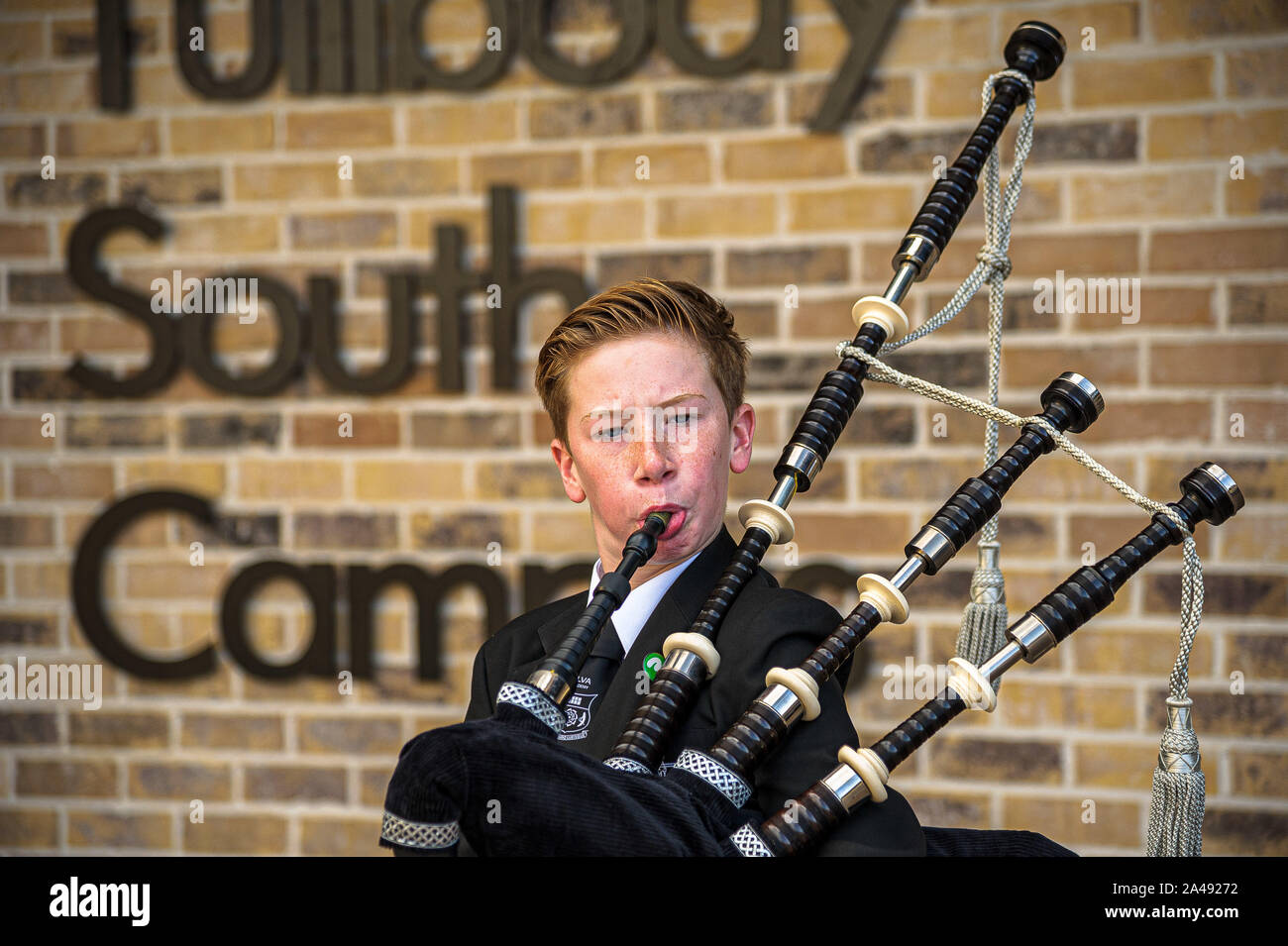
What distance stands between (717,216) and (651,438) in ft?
3.36

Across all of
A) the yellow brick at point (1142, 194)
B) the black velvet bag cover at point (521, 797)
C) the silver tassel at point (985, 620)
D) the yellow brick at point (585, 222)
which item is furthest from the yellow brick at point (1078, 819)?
the black velvet bag cover at point (521, 797)

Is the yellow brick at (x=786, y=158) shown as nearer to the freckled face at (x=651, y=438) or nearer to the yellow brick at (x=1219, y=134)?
the yellow brick at (x=1219, y=134)

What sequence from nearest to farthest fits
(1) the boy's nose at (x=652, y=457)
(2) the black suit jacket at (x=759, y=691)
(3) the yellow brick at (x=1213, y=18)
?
(2) the black suit jacket at (x=759, y=691), (1) the boy's nose at (x=652, y=457), (3) the yellow brick at (x=1213, y=18)

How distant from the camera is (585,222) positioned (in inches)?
77.3

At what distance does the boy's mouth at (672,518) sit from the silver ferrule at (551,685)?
191 millimetres

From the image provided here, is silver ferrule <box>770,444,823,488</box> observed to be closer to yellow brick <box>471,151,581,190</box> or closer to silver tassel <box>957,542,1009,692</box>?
silver tassel <box>957,542,1009,692</box>

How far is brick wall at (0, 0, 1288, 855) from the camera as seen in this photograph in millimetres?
1794

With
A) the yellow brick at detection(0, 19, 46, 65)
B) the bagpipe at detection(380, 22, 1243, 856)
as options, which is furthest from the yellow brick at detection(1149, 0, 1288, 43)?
the yellow brick at detection(0, 19, 46, 65)
